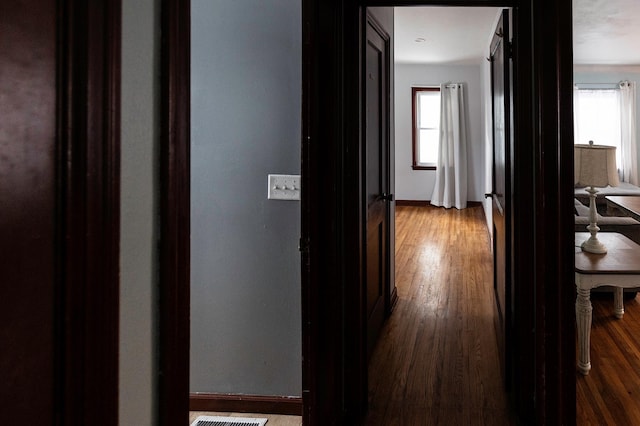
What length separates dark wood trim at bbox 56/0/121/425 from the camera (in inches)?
26.8

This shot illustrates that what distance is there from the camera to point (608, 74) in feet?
28.8

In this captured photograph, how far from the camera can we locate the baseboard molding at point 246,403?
2391mm

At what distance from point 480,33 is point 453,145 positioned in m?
2.77

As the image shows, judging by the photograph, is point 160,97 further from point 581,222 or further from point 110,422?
point 581,222

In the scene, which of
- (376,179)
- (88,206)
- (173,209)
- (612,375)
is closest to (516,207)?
(376,179)

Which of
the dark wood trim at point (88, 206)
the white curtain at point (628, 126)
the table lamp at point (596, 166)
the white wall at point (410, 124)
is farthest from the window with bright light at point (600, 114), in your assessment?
the dark wood trim at point (88, 206)

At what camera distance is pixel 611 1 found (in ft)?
16.7

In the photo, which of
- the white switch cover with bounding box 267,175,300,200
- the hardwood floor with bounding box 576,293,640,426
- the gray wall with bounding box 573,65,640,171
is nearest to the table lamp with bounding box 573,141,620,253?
the hardwood floor with bounding box 576,293,640,426

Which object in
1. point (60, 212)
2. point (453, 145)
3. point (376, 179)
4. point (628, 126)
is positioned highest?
point (628, 126)

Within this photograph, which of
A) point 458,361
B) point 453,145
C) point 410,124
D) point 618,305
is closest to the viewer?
point 458,361

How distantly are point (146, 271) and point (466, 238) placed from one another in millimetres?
6377

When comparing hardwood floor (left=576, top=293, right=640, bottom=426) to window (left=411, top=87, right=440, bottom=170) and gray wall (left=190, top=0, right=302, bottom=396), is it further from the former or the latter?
window (left=411, top=87, right=440, bottom=170)

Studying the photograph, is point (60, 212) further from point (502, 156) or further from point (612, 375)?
point (612, 375)

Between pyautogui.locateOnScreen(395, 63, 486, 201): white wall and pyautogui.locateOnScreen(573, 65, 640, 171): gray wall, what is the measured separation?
158cm
